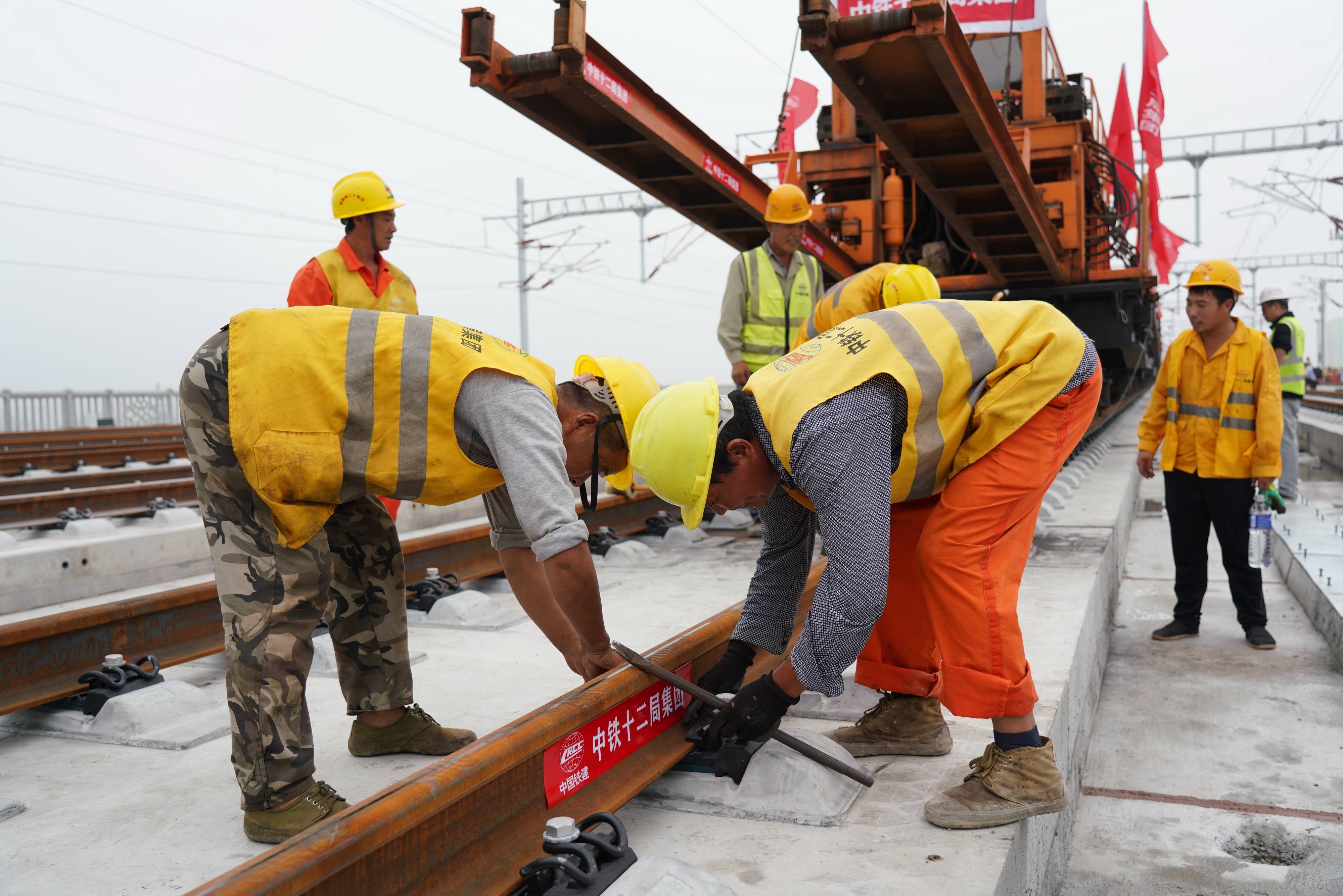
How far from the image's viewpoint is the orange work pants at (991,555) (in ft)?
8.17

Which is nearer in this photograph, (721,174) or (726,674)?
(726,674)

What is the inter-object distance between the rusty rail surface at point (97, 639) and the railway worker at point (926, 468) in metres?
1.61

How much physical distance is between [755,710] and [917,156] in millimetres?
5147

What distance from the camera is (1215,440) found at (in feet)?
16.9

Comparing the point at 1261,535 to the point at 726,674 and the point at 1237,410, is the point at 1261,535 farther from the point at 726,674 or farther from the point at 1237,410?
the point at 726,674

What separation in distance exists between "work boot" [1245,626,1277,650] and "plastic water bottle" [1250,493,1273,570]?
0.33 m

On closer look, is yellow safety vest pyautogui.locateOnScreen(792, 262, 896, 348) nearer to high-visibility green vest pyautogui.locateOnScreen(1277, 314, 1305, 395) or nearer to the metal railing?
high-visibility green vest pyautogui.locateOnScreen(1277, 314, 1305, 395)

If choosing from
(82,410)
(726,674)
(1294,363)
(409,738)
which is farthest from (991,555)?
(82,410)

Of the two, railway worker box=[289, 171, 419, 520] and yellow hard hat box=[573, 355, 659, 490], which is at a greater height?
railway worker box=[289, 171, 419, 520]

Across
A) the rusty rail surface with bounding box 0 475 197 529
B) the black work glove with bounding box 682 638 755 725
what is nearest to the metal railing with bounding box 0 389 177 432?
the rusty rail surface with bounding box 0 475 197 529

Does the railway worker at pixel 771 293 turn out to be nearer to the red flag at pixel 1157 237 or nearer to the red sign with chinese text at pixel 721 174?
the red sign with chinese text at pixel 721 174

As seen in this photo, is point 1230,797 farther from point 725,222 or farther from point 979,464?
point 725,222

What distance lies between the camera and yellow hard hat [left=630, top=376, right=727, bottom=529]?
241cm

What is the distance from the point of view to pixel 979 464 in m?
2.60
